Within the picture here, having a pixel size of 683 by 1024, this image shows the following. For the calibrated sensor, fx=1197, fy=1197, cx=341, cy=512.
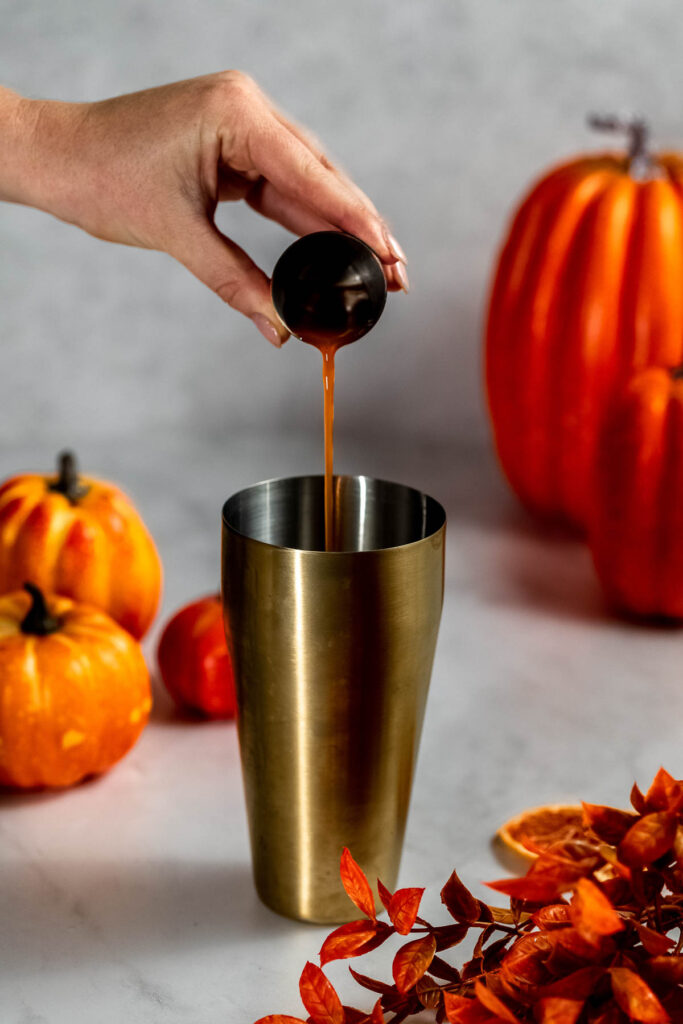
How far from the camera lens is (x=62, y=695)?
86 cm

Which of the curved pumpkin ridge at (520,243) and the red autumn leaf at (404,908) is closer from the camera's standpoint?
the red autumn leaf at (404,908)

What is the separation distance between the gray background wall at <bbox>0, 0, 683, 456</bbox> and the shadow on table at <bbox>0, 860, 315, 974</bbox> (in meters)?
1.00

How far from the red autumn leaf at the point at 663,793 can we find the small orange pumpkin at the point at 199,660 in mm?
461

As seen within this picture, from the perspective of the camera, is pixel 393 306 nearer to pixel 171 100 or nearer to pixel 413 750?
pixel 171 100

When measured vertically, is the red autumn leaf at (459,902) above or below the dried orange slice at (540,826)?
above

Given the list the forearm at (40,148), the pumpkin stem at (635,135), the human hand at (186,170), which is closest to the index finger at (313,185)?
the human hand at (186,170)

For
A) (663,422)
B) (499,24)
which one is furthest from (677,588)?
(499,24)

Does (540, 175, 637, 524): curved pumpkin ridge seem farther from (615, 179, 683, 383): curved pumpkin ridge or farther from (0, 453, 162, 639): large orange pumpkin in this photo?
(0, 453, 162, 639): large orange pumpkin

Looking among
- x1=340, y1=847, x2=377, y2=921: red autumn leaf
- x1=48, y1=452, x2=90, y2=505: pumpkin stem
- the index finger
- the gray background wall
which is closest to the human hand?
the index finger

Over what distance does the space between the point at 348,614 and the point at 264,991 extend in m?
0.23

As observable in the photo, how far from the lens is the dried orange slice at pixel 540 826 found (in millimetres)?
841

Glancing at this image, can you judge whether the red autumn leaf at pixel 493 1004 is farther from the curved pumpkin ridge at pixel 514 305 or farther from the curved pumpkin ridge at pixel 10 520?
the curved pumpkin ridge at pixel 514 305

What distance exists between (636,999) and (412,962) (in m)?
0.13

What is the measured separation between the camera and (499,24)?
1595 mm
